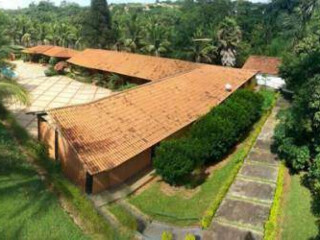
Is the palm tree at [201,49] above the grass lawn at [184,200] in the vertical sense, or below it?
above

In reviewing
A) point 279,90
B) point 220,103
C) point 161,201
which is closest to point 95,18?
point 279,90

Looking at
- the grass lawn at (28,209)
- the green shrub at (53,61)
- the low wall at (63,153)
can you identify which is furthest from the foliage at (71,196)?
the green shrub at (53,61)

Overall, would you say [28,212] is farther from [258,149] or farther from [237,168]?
[258,149]

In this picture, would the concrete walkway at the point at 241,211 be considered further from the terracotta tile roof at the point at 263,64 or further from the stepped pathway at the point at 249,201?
the terracotta tile roof at the point at 263,64

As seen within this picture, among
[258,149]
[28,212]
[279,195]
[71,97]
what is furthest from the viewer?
[71,97]

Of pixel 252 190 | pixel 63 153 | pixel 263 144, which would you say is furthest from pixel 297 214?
pixel 63 153

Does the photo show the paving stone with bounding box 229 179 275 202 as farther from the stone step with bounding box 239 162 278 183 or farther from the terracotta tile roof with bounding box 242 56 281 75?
the terracotta tile roof with bounding box 242 56 281 75
